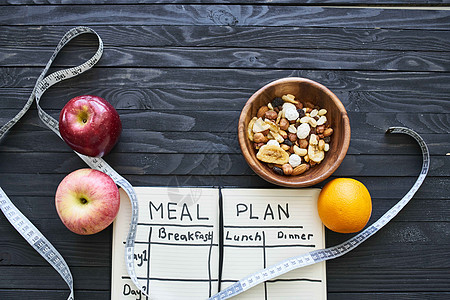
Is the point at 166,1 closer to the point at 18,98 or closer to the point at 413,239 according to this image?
the point at 18,98

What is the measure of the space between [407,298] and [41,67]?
145 centimetres

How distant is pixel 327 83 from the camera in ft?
4.36

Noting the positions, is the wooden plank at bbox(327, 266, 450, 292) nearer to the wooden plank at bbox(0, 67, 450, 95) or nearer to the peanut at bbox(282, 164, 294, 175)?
the peanut at bbox(282, 164, 294, 175)

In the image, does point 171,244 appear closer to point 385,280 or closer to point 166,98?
point 166,98

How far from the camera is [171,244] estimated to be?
1271 mm

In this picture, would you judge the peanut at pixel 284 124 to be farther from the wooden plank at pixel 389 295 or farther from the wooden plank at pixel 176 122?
the wooden plank at pixel 389 295

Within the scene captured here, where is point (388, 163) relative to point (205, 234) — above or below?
above

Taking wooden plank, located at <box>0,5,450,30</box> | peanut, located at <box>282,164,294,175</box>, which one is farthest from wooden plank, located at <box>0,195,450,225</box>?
wooden plank, located at <box>0,5,450,30</box>

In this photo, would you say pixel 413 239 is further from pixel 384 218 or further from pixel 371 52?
pixel 371 52

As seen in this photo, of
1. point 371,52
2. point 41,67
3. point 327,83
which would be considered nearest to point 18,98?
point 41,67

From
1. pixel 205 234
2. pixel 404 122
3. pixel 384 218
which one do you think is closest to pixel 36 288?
pixel 205 234

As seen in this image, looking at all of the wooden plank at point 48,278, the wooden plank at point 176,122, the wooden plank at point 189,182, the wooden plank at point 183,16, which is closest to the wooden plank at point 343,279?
the wooden plank at point 48,278

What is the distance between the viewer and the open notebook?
126cm

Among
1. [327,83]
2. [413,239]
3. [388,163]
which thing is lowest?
[413,239]
